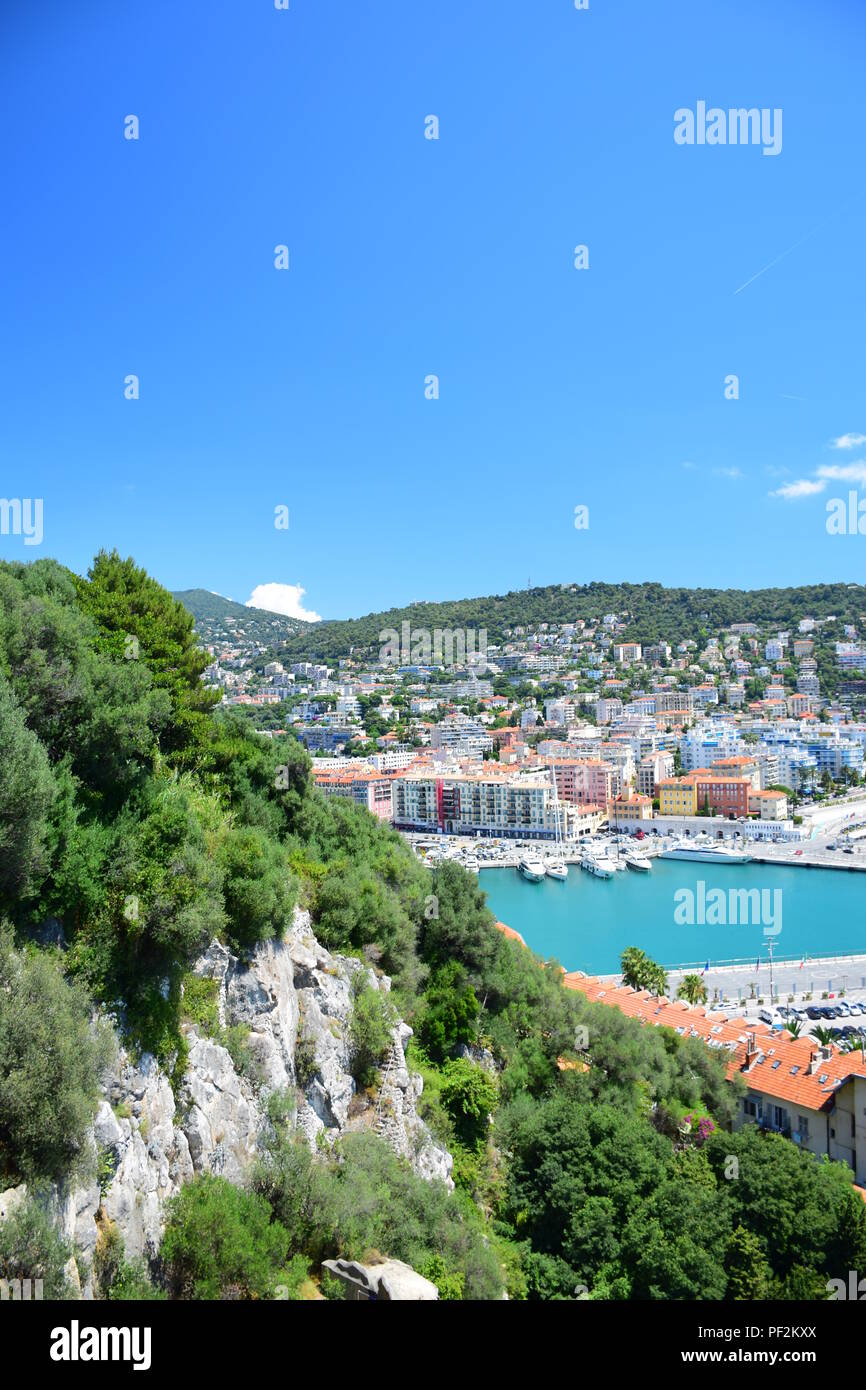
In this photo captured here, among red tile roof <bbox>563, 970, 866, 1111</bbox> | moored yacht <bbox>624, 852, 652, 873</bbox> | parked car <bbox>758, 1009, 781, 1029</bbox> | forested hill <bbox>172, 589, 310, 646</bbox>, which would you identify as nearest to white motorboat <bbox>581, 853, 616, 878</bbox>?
moored yacht <bbox>624, 852, 652, 873</bbox>

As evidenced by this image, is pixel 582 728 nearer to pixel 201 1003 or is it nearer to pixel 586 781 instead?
pixel 586 781

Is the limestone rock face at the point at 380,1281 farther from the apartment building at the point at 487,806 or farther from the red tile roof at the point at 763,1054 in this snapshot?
the apartment building at the point at 487,806

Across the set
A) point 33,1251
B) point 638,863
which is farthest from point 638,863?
point 33,1251

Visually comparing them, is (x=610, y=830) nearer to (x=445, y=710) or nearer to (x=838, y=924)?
(x=838, y=924)

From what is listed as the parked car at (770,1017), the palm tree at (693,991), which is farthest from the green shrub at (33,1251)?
the palm tree at (693,991)

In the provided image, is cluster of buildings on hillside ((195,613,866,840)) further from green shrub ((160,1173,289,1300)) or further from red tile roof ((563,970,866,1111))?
green shrub ((160,1173,289,1300))
